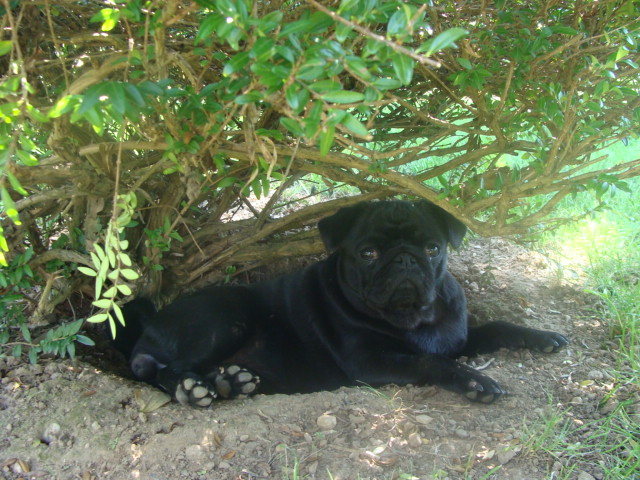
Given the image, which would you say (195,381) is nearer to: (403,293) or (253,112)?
(403,293)

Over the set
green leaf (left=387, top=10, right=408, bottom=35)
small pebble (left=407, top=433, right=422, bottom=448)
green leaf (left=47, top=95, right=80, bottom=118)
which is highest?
green leaf (left=387, top=10, right=408, bottom=35)

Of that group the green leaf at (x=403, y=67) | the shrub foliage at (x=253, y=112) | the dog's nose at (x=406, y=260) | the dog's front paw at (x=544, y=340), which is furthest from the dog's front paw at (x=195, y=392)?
the green leaf at (x=403, y=67)

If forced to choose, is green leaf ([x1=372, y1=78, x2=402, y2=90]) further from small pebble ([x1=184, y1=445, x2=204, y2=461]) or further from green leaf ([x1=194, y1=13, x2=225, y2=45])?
small pebble ([x1=184, y1=445, x2=204, y2=461])

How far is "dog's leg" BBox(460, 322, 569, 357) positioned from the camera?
116 inches

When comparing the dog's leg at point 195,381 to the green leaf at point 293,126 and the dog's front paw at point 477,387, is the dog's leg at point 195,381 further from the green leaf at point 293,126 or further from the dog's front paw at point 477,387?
the green leaf at point 293,126

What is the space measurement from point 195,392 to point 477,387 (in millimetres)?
1266

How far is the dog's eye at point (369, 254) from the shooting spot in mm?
3127

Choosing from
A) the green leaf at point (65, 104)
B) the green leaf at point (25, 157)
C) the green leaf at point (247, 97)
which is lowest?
the green leaf at point (25, 157)

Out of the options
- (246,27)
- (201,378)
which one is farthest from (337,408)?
(246,27)

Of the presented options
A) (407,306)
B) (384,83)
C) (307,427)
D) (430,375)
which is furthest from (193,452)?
(384,83)

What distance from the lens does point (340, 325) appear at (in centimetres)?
326

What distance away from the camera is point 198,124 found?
202 centimetres

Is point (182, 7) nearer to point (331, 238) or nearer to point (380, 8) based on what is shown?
point (380, 8)

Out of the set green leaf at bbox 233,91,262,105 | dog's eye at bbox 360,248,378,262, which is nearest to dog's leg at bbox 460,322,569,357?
dog's eye at bbox 360,248,378,262
